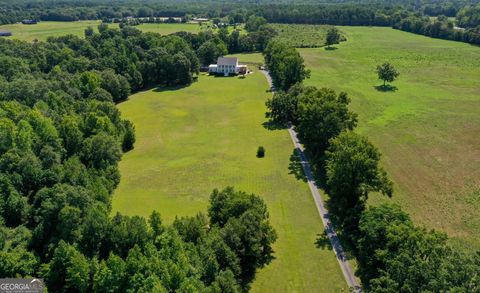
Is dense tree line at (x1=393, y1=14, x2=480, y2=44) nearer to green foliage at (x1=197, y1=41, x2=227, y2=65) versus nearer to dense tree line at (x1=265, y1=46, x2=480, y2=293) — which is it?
green foliage at (x1=197, y1=41, x2=227, y2=65)

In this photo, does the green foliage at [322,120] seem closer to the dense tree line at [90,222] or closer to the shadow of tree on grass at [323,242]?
the shadow of tree on grass at [323,242]

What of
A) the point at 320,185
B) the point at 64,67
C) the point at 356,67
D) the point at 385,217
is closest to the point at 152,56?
the point at 64,67

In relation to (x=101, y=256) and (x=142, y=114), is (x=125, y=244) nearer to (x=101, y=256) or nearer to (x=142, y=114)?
(x=101, y=256)

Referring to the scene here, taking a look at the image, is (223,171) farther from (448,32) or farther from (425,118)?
(448,32)

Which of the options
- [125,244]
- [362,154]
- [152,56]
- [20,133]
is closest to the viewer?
[125,244]

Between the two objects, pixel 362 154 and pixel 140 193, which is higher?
pixel 362 154

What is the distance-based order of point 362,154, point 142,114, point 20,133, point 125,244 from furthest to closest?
point 142,114
point 20,133
point 362,154
point 125,244

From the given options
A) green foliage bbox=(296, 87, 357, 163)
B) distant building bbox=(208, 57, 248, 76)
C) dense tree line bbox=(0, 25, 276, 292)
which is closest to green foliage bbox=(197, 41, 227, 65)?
distant building bbox=(208, 57, 248, 76)
